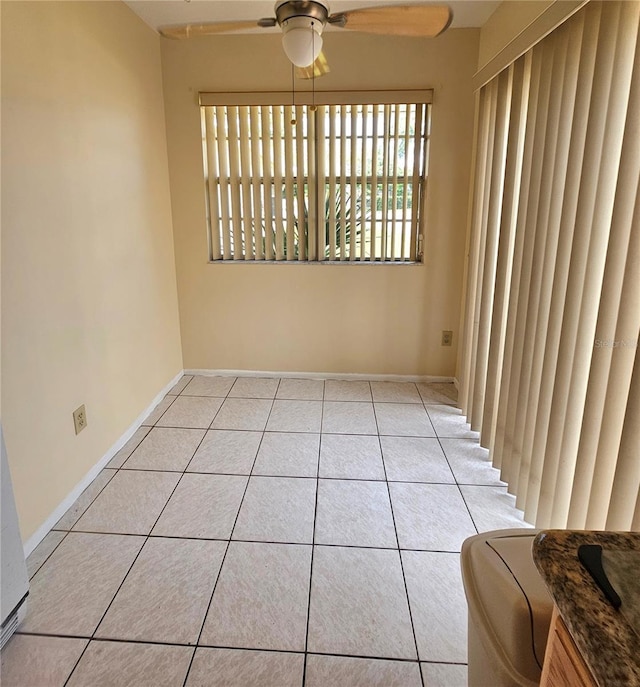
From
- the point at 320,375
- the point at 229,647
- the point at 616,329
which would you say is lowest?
the point at 229,647

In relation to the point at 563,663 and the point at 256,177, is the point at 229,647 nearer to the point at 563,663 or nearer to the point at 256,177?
the point at 563,663

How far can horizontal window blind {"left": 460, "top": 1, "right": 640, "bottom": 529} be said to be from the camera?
4.47 ft

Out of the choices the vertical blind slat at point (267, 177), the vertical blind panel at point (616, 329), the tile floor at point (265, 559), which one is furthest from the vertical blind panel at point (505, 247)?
the vertical blind slat at point (267, 177)

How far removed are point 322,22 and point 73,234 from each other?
1425mm

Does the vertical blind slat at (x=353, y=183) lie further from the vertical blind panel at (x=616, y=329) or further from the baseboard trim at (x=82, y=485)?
the vertical blind panel at (x=616, y=329)

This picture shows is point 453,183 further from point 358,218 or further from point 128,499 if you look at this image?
point 128,499

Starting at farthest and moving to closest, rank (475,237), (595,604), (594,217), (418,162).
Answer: (418,162) < (475,237) < (594,217) < (595,604)

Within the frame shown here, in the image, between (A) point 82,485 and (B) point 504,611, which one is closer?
(B) point 504,611

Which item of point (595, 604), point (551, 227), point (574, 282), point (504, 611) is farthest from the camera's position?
point (551, 227)

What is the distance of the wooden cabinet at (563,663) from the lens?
0.57 m

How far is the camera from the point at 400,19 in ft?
5.55

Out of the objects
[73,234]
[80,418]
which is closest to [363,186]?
[73,234]

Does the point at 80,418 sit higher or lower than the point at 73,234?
lower

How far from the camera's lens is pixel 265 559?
1.78 m
